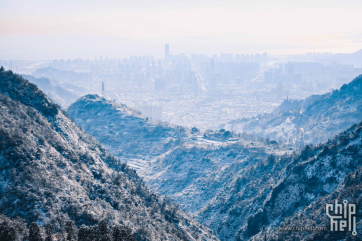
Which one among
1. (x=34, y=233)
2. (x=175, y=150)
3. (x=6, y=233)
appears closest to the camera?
Answer: (x=6, y=233)

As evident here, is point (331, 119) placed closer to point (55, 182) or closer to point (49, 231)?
point (55, 182)

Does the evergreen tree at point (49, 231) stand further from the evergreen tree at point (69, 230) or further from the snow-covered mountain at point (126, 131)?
the snow-covered mountain at point (126, 131)

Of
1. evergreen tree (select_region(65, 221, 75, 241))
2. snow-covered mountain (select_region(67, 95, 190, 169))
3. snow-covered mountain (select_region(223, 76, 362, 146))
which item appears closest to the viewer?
evergreen tree (select_region(65, 221, 75, 241))

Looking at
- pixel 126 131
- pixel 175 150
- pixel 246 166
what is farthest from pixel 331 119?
pixel 126 131

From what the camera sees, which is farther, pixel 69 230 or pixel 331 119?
pixel 331 119

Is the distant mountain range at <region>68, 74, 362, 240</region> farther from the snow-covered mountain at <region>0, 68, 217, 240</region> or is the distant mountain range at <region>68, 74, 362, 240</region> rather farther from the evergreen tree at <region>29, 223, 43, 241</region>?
the evergreen tree at <region>29, 223, 43, 241</region>

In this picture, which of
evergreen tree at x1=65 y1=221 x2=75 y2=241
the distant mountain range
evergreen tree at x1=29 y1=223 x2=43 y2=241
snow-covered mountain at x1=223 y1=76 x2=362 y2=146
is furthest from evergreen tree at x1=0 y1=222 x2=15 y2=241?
snow-covered mountain at x1=223 y1=76 x2=362 y2=146

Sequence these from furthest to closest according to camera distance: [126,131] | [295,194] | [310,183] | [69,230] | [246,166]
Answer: [126,131], [246,166], [295,194], [310,183], [69,230]

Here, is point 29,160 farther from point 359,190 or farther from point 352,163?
point 352,163
